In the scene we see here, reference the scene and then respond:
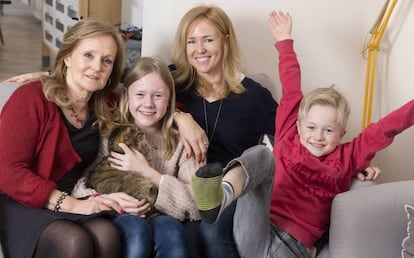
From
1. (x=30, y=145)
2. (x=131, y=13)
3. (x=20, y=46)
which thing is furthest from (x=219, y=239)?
(x=20, y=46)

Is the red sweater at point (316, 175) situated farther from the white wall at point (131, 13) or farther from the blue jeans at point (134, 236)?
the white wall at point (131, 13)

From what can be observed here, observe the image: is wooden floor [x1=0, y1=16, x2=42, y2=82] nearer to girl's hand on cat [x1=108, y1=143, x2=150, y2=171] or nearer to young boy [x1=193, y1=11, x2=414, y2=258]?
girl's hand on cat [x1=108, y1=143, x2=150, y2=171]

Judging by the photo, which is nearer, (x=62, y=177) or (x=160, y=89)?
(x=62, y=177)

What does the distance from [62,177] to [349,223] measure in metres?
0.96

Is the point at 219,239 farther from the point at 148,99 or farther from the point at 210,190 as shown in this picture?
the point at 148,99

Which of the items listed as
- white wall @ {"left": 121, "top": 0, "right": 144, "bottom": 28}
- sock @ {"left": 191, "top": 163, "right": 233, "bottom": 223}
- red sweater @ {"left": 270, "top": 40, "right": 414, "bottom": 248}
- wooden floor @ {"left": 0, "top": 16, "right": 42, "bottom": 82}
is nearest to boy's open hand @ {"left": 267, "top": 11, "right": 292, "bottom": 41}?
red sweater @ {"left": 270, "top": 40, "right": 414, "bottom": 248}

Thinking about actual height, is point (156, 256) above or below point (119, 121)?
below

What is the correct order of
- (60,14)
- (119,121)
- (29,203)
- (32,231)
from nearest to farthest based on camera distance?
(32,231), (29,203), (119,121), (60,14)

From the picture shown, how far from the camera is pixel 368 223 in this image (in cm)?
184

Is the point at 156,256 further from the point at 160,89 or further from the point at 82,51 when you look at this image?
the point at 82,51

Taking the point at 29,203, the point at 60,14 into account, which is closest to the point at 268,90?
the point at 29,203

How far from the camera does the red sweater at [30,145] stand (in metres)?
1.67

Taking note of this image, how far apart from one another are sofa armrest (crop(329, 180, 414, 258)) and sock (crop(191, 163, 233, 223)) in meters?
0.51

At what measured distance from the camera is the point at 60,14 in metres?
4.56
